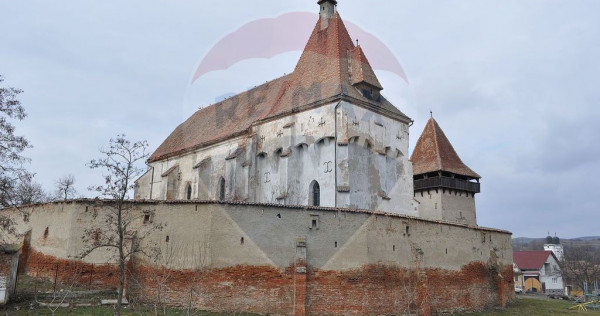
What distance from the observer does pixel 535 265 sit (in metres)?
61.3

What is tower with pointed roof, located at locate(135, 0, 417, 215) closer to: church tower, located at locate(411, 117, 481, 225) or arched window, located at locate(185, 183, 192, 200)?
arched window, located at locate(185, 183, 192, 200)

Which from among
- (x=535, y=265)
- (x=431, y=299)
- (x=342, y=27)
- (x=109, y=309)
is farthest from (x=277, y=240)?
(x=535, y=265)

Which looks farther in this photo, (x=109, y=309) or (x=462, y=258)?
(x=462, y=258)

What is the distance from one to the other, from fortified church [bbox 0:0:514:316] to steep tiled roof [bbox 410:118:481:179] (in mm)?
115

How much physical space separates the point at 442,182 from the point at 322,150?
12781 mm

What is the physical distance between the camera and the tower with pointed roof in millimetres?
25859

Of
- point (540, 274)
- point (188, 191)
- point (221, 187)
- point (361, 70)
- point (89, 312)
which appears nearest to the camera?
point (89, 312)

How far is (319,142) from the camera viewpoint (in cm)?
2642

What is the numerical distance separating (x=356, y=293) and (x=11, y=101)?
1393 centimetres

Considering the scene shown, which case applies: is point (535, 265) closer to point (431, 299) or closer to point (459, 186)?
point (459, 186)

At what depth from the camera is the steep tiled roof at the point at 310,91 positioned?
89.7 feet

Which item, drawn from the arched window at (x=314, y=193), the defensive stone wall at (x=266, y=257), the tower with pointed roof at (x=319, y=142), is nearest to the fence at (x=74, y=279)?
the defensive stone wall at (x=266, y=257)

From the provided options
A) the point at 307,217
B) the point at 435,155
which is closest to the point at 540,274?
the point at 435,155

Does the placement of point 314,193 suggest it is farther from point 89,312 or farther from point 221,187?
point 89,312
